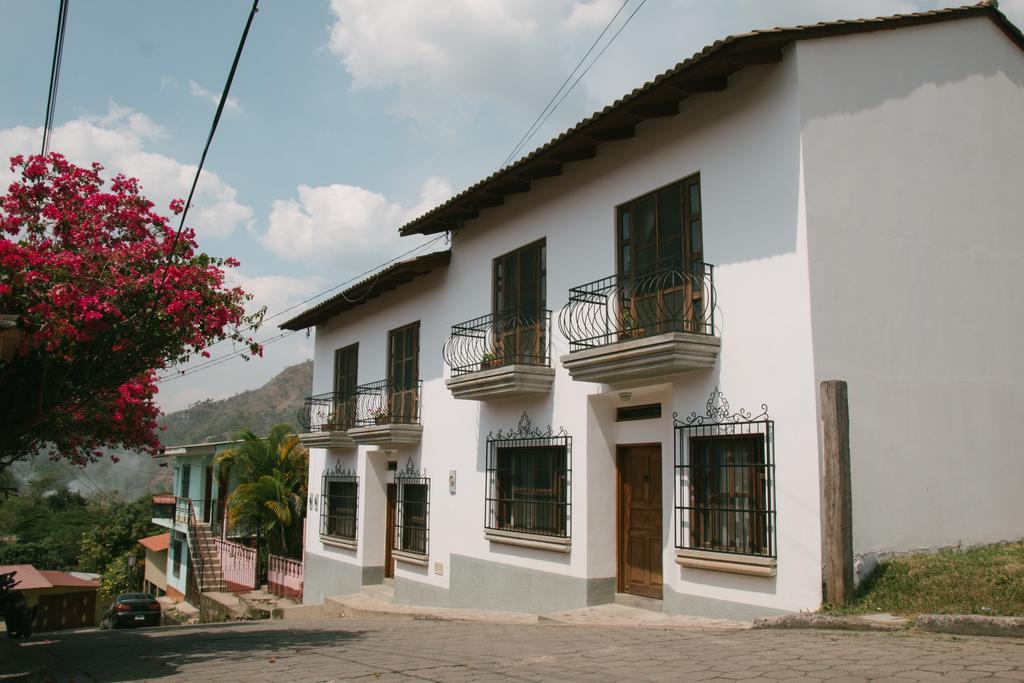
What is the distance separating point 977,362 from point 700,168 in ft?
12.9

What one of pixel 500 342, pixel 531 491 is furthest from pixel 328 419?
pixel 531 491

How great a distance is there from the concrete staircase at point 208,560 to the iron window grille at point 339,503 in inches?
341

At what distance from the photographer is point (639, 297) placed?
11.0 meters

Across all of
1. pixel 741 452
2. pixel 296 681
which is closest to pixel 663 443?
pixel 741 452

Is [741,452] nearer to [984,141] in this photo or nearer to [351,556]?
[984,141]

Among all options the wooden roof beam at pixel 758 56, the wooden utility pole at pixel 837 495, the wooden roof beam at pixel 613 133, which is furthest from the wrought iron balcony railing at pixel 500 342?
the wooden utility pole at pixel 837 495

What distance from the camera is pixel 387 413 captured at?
17719mm

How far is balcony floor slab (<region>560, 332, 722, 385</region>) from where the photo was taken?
962cm

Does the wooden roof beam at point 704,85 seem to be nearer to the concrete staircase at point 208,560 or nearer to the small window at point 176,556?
the concrete staircase at point 208,560

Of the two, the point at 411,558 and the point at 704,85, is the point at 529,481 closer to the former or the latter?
the point at 411,558

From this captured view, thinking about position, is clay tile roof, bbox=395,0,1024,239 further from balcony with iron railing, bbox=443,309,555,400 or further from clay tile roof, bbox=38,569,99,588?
clay tile roof, bbox=38,569,99,588

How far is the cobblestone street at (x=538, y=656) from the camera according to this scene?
6078 mm

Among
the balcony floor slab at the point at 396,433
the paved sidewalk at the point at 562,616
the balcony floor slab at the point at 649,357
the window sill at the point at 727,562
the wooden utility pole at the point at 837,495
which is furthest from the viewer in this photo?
the balcony floor slab at the point at 396,433

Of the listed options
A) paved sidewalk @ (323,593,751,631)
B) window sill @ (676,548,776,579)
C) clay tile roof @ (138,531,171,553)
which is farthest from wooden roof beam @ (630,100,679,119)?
clay tile roof @ (138,531,171,553)
